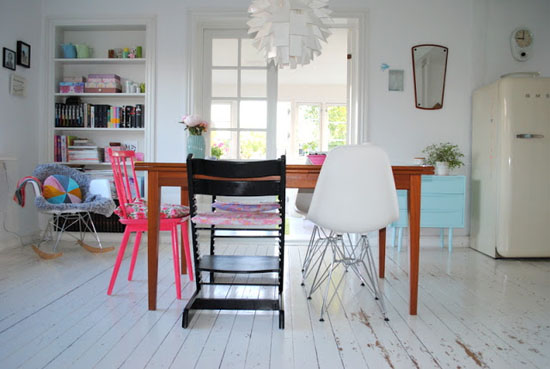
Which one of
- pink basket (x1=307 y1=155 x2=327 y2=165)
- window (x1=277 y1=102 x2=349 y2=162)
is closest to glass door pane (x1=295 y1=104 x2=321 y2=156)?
window (x1=277 y1=102 x2=349 y2=162)

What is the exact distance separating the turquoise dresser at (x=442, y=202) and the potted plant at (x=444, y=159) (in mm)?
112

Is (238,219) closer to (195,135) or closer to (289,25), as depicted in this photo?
(195,135)

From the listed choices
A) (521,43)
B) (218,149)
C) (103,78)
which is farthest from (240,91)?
(521,43)

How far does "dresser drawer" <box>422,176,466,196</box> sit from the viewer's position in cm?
359

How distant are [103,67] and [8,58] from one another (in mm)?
904

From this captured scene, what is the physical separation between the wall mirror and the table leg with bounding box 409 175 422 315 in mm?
2049

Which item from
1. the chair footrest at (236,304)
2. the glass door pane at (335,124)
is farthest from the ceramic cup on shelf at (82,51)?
the glass door pane at (335,124)

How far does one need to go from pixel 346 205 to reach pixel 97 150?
2.94 meters

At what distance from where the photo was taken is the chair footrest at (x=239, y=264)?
6.58 feet

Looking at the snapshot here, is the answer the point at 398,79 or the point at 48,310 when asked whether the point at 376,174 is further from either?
the point at 398,79

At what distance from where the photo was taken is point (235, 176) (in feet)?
6.05

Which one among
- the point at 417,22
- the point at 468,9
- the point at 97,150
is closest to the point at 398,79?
the point at 417,22

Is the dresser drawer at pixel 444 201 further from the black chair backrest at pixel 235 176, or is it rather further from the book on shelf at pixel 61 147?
the book on shelf at pixel 61 147

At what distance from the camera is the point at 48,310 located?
2.04m
